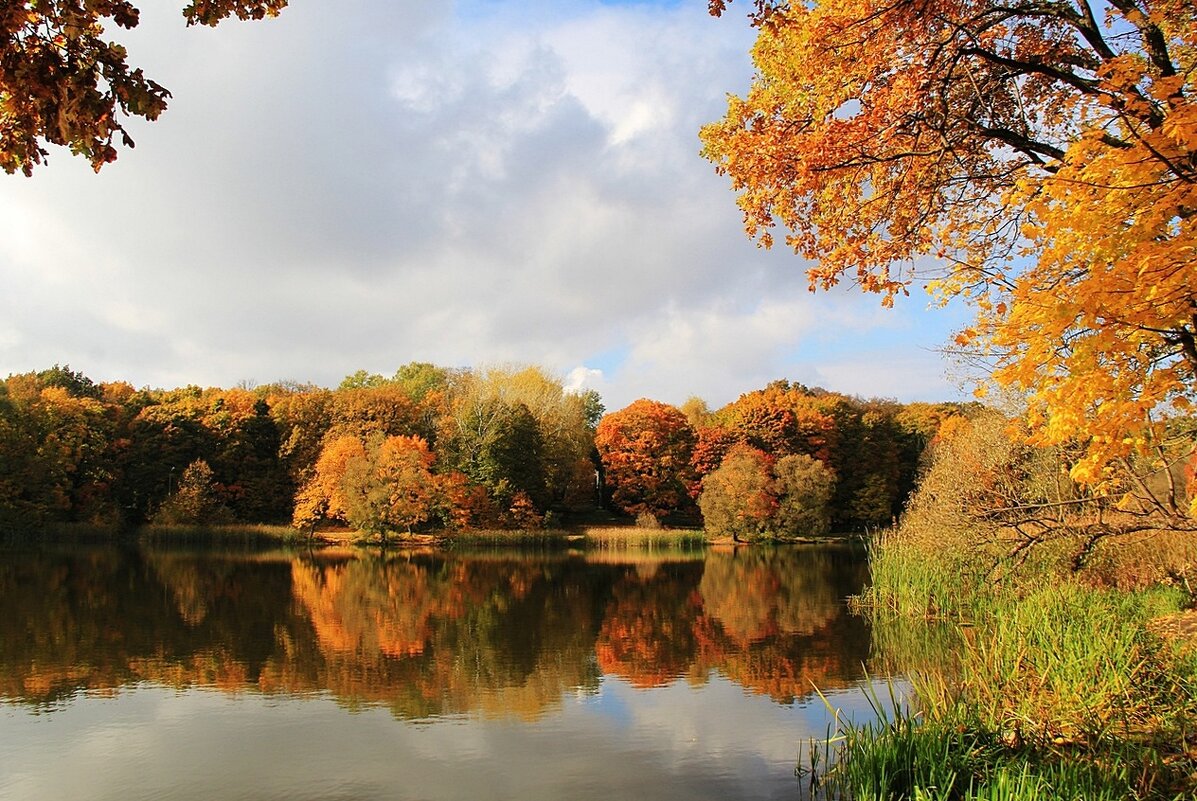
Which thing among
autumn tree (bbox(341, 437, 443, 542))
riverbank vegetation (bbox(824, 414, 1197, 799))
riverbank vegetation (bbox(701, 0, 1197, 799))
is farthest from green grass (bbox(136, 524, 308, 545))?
riverbank vegetation (bbox(701, 0, 1197, 799))

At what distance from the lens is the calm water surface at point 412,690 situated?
24.9 ft

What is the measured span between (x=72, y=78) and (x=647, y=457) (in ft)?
154

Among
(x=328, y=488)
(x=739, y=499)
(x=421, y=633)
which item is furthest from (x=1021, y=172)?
(x=328, y=488)

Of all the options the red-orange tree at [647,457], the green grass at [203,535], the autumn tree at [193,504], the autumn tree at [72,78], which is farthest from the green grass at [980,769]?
the red-orange tree at [647,457]

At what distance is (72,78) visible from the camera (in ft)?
10.8

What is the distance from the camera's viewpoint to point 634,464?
1956 inches

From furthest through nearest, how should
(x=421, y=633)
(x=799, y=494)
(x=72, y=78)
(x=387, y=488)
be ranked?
(x=799, y=494)
(x=387, y=488)
(x=421, y=633)
(x=72, y=78)

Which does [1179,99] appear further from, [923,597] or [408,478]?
[408,478]

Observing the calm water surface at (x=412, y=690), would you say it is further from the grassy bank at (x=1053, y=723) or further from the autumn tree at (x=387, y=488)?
the autumn tree at (x=387, y=488)

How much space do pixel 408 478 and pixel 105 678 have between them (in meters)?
28.1

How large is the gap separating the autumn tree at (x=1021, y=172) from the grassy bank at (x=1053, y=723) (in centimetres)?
189

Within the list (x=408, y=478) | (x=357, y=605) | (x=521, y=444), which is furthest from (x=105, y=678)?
(x=521, y=444)

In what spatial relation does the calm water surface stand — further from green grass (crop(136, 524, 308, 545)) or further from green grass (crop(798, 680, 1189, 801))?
green grass (crop(136, 524, 308, 545))

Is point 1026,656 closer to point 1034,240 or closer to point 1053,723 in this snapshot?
point 1053,723
